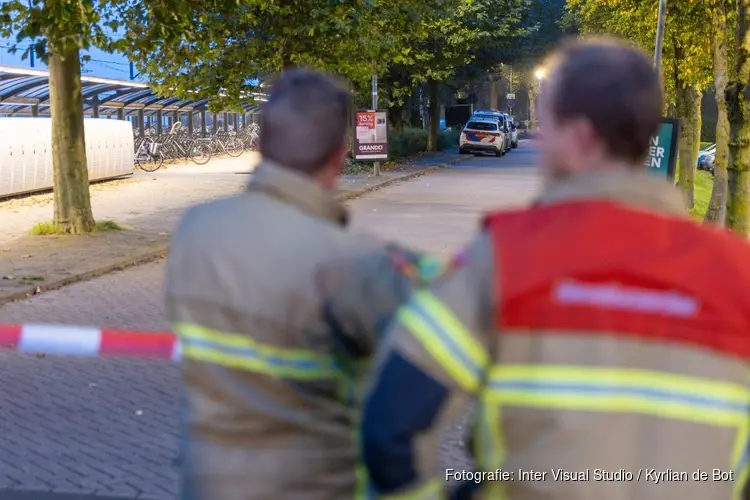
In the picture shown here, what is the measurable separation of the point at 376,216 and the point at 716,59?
658cm

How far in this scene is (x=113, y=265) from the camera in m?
12.2

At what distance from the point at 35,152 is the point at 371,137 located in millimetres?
10813

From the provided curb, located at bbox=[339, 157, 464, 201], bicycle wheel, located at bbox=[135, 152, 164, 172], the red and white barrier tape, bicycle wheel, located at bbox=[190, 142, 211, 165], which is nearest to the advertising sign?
curb, located at bbox=[339, 157, 464, 201]

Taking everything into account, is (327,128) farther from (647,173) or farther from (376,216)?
(376,216)

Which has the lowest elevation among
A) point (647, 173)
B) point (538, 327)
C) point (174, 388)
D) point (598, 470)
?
point (174, 388)

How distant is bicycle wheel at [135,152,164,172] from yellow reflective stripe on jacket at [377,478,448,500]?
29.9 meters

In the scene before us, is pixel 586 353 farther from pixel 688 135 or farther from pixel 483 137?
pixel 483 137

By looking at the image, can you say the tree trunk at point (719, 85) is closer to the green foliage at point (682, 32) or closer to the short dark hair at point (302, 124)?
the green foliage at point (682, 32)

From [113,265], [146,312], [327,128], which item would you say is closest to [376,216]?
[113,265]

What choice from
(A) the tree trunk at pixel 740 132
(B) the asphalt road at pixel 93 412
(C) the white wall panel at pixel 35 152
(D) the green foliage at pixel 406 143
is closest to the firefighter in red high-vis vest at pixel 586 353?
(B) the asphalt road at pixel 93 412

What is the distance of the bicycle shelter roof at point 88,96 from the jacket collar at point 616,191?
62.6ft

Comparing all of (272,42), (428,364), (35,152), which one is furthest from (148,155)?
(428,364)

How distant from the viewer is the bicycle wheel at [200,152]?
119 ft

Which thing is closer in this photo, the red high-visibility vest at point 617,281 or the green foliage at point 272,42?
the red high-visibility vest at point 617,281
